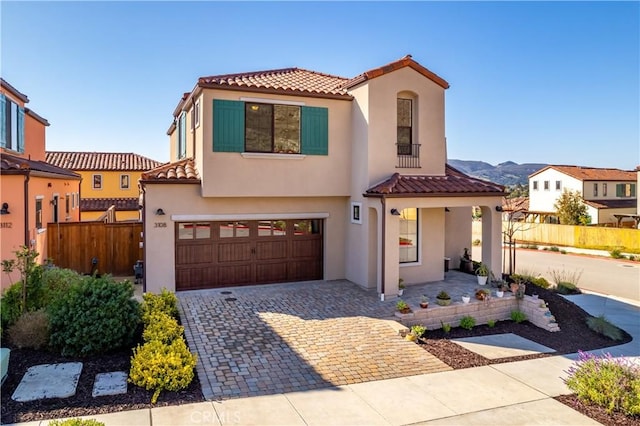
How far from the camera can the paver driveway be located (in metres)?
8.02

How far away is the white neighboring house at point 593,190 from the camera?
42.2 meters

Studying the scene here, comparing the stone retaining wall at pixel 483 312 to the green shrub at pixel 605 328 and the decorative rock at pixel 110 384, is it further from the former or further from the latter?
the decorative rock at pixel 110 384

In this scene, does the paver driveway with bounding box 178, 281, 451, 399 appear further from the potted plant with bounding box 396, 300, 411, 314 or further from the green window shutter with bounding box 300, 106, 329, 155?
the green window shutter with bounding box 300, 106, 329, 155

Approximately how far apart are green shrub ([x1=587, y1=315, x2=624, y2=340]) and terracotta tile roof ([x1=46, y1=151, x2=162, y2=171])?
1421 inches

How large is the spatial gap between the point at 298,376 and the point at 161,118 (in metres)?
19.2

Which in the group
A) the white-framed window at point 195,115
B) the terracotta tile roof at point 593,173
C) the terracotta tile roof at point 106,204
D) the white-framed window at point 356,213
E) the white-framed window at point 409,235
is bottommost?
the white-framed window at point 409,235

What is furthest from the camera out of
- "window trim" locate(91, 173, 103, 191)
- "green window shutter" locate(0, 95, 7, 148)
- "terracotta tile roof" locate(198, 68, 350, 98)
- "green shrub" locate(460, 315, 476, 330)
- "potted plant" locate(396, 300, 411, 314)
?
"window trim" locate(91, 173, 103, 191)

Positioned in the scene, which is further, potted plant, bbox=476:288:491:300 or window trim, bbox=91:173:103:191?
window trim, bbox=91:173:103:191

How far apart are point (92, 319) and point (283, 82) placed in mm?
9735

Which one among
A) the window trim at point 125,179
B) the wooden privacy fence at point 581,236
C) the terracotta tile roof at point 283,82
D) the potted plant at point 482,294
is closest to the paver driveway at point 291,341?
the potted plant at point 482,294

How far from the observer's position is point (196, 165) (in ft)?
47.4

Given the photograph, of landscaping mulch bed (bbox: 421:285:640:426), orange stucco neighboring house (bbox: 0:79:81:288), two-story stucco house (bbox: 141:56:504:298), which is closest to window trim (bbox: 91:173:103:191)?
orange stucco neighboring house (bbox: 0:79:81:288)

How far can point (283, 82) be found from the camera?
1467 cm

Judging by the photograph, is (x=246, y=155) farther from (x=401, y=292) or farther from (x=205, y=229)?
(x=401, y=292)
